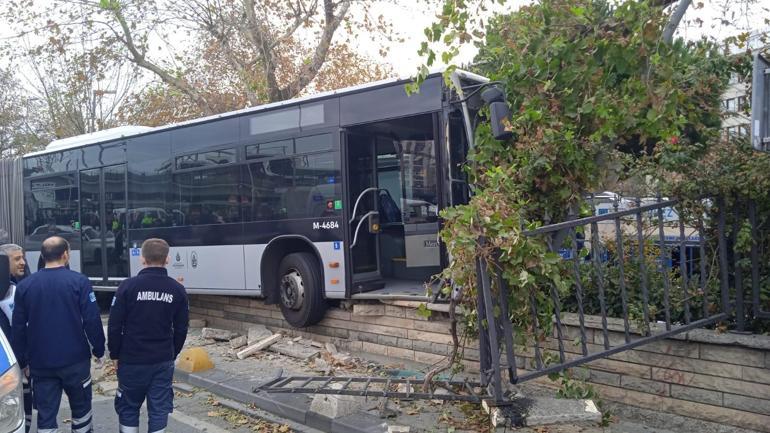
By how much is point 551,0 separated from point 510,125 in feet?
3.54

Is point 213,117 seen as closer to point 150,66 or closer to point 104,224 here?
point 104,224

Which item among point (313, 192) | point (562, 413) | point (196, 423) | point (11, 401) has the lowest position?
point (196, 423)

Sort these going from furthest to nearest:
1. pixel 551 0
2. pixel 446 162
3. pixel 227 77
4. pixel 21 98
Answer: pixel 21 98, pixel 227 77, pixel 446 162, pixel 551 0

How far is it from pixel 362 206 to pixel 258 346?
230 centimetres

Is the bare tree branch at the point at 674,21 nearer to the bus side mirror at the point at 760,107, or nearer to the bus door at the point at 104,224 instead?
the bus side mirror at the point at 760,107

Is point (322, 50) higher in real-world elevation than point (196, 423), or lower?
higher

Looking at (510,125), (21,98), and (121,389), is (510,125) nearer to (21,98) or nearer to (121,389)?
(121,389)

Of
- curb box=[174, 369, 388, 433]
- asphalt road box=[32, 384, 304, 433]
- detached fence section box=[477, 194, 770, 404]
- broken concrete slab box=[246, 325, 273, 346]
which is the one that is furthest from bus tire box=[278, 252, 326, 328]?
detached fence section box=[477, 194, 770, 404]

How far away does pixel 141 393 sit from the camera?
4574mm

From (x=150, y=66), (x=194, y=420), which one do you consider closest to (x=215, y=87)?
(x=150, y=66)

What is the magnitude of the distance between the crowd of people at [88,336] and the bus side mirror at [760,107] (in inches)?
172

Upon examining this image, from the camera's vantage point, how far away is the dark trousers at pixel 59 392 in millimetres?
4504

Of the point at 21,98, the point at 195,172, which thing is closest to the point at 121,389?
the point at 195,172

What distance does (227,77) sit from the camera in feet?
62.2
